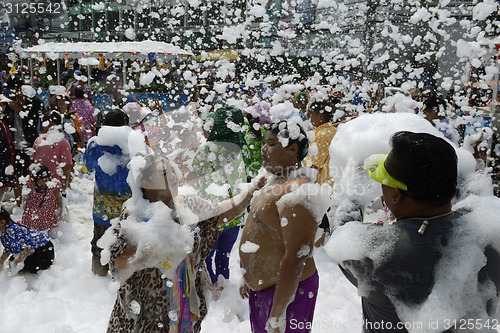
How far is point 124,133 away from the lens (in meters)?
3.86

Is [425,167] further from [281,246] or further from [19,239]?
[19,239]

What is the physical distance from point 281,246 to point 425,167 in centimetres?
97

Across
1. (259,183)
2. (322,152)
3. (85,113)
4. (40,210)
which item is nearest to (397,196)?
(259,183)

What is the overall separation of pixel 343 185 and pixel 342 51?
12.9 m

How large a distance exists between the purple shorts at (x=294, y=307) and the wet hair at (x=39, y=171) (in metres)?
3.55

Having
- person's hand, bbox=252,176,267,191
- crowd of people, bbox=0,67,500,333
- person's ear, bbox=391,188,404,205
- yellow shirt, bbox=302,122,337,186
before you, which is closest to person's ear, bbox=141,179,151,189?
crowd of people, bbox=0,67,500,333

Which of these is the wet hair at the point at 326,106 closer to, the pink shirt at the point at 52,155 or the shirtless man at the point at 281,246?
the shirtless man at the point at 281,246

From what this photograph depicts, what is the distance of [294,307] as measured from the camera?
216 centimetres

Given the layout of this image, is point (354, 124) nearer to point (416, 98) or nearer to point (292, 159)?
point (292, 159)

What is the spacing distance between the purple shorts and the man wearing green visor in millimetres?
777

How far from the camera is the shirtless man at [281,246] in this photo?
1.96m

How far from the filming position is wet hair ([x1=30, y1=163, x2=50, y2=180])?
4.75 m

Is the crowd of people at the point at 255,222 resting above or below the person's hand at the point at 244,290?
above

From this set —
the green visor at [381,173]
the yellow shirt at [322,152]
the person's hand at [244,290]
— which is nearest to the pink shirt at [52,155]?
the yellow shirt at [322,152]
